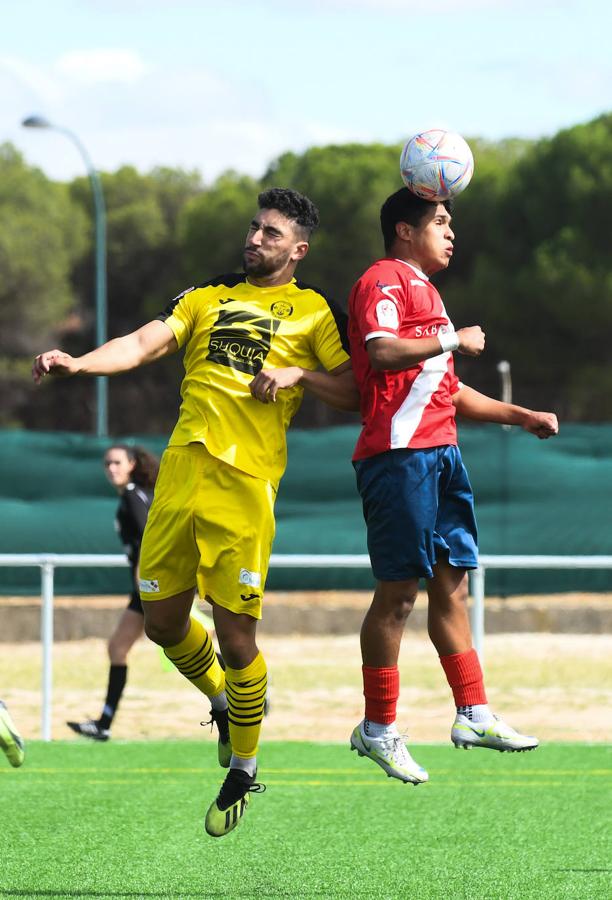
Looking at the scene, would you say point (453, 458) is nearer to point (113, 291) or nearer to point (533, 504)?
point (533, 504)

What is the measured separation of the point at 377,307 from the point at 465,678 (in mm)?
1422

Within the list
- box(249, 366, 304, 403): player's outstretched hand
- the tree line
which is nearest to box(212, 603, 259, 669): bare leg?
box(249, 366, 304, 403): player's outstretched hand

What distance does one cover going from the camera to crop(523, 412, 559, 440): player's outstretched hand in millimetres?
5656

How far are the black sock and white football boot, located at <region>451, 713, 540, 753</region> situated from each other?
15.6ft

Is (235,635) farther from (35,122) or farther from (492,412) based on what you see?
(35,122)

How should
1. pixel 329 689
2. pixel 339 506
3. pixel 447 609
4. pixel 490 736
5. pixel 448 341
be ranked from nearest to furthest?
pixel 448 341 → pixel 490 736 → pixel 447 609 → pixel 329 689 → pixel 339 506

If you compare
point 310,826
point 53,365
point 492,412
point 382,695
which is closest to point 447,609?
point 382,695

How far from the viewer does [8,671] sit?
558 inches

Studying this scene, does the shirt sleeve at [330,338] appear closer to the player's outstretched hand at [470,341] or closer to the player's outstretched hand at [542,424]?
the player's outstretched hand at [470,341]

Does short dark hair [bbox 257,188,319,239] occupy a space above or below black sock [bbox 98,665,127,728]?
above

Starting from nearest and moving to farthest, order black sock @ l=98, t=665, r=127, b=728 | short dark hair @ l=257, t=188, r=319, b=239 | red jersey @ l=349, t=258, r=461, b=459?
red jersey @ l=349, t=258, r=461, b=459 → short dark hair @ l=257, t=188, r=319, b=239 → black sock @ l=98, t=665, r=127, b=728

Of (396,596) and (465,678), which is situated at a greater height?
(396,596)

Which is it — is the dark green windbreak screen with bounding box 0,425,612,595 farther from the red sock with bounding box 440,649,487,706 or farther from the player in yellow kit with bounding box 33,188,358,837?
the player in yellow kit with bounding box 33,188,358,837

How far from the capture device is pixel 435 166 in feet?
18.5
